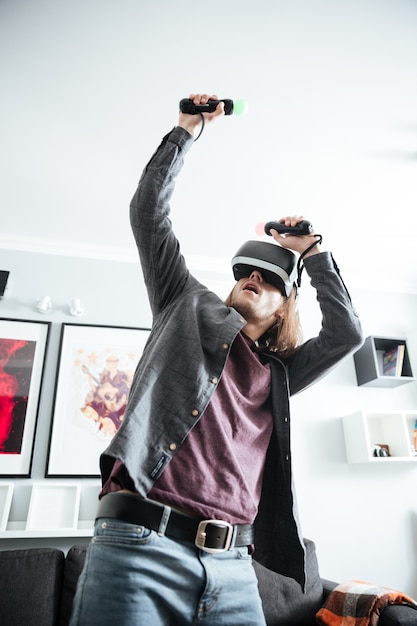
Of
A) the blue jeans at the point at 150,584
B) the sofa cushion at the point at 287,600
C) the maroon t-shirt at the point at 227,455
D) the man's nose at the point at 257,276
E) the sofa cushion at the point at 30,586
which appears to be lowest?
the sofa cushion at the point at 287,600

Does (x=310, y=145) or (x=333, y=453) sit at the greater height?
(x=310, y=145)

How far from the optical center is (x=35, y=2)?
5.25 feet

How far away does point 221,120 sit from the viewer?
2027 millimetres

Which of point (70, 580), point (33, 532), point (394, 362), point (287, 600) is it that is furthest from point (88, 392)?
point (394, 362)

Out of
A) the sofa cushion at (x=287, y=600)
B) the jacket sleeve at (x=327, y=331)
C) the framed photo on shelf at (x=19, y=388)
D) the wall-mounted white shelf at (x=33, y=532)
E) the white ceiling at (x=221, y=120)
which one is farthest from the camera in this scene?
the framed photo on shelf at (x=19, y=388)

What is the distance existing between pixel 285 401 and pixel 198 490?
1.27 feet

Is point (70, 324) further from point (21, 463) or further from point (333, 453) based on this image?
point (333, 453)

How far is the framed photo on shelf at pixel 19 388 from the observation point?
241 cm

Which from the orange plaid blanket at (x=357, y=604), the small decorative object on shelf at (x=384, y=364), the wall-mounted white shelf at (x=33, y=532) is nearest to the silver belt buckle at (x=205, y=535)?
the orange plaid blanket at (x=357, y=604)

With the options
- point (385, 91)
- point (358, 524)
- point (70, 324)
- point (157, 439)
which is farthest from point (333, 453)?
point (157, 439)

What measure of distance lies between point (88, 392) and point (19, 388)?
15.0 inches

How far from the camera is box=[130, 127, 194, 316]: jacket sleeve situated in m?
1.12

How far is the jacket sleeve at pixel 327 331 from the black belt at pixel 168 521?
1.90 ft

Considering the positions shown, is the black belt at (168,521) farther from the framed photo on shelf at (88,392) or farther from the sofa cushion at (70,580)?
the framed photo on shelf at (88,392)
